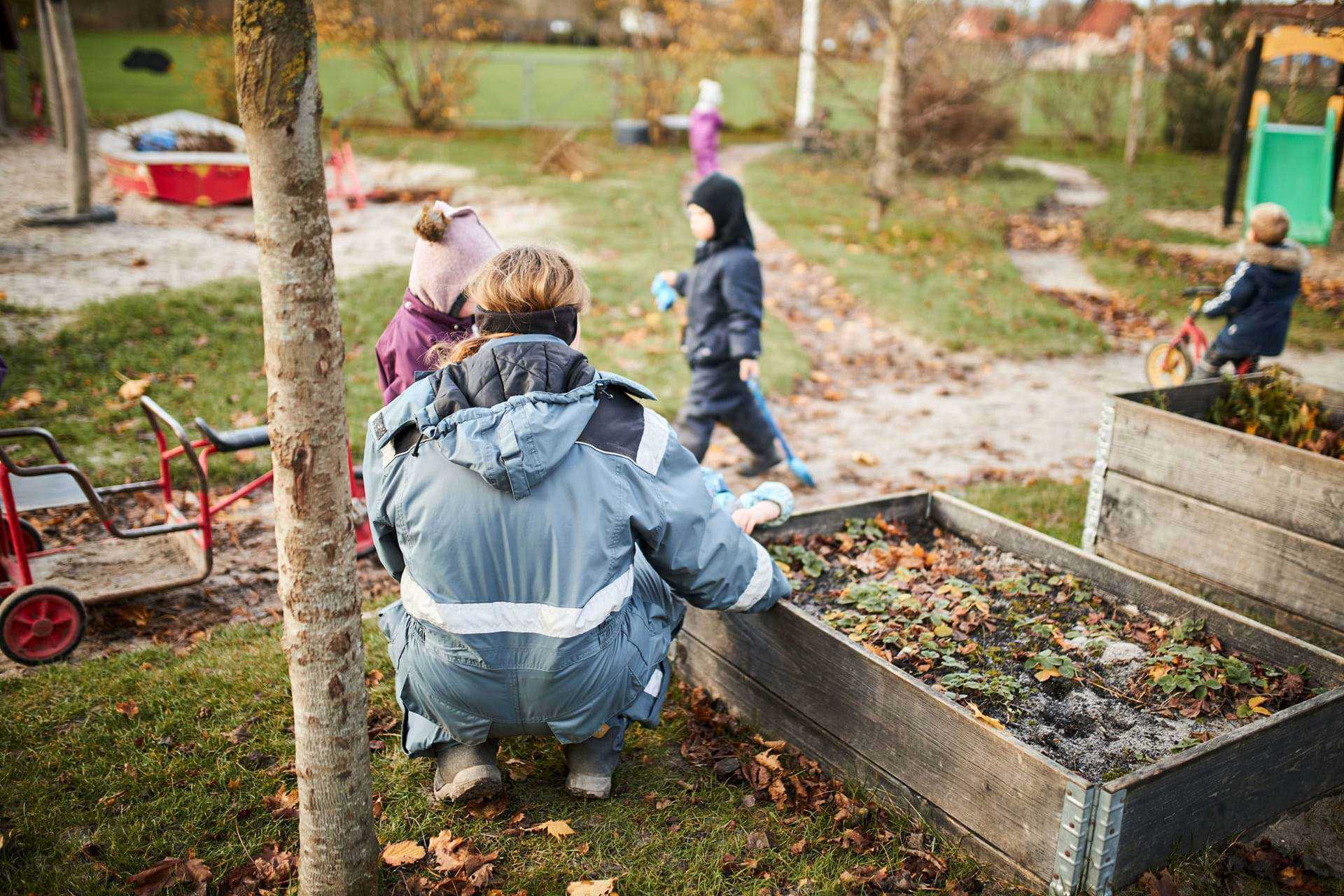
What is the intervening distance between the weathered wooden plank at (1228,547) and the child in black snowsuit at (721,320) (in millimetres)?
2065

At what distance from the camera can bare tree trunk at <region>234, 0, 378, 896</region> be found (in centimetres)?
207

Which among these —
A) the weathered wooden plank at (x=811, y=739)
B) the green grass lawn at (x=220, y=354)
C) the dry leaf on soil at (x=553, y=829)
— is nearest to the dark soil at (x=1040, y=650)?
the weathered wooden plank at (x=811, y=739)

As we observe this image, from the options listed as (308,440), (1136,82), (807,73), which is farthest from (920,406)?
(1136,82)

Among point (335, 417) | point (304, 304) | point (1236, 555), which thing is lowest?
point (1236, 555)

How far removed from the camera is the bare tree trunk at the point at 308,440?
207 cm

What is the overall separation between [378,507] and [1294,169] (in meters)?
12.9

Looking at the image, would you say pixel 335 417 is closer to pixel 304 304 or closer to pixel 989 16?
pixel 304 304

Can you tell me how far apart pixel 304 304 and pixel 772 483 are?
186 cm

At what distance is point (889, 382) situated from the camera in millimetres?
8281

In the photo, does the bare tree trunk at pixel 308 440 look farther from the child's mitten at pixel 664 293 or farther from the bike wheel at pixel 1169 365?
the bike wheel at pixel 1169 365

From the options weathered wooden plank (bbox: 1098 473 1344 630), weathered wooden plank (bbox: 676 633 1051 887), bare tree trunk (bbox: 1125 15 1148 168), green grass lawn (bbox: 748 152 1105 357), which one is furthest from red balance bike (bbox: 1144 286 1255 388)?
bare tree trunk (bbox: 1125 15 1148 168)

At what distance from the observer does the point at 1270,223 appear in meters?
6.34

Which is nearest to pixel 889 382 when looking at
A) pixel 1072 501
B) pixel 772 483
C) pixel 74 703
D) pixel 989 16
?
pixel 1072 501

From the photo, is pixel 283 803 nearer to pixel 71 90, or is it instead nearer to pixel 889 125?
pixel 71 90
